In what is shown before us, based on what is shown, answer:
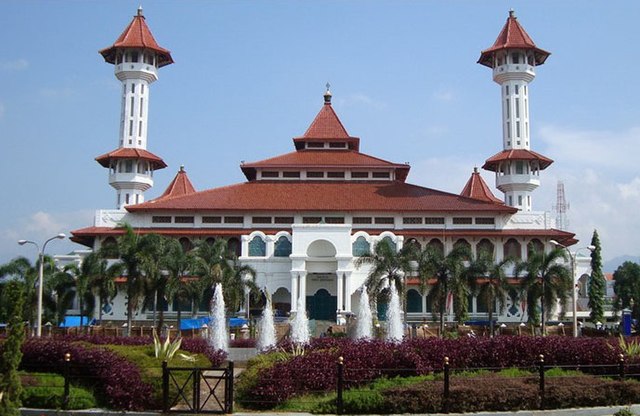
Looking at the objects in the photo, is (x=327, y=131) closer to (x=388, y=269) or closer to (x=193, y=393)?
(x=388, y=269)

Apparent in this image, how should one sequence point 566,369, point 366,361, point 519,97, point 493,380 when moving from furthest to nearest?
point 519,97 < point 566,369 < point 366,361 < point 493,380

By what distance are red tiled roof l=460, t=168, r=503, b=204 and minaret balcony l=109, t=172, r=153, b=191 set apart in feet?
99.4

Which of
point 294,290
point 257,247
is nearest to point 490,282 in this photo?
point 294,290

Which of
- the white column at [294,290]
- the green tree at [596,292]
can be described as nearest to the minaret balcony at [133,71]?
the white column at [294,290]

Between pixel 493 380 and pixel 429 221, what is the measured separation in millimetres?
41528

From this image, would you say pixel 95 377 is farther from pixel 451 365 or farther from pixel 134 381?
pixel 451 365

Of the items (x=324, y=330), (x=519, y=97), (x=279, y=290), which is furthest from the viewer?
(x=519, y=97)

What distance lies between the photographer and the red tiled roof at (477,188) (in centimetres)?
7025

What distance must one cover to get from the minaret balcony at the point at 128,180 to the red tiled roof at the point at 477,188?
30.3 metres

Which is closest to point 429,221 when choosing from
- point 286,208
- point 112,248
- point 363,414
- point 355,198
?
point 355,198

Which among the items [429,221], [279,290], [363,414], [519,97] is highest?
[519,97]

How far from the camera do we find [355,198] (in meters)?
57.6

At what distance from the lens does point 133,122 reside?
61.1 meters

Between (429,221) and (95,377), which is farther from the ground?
(429,221)
